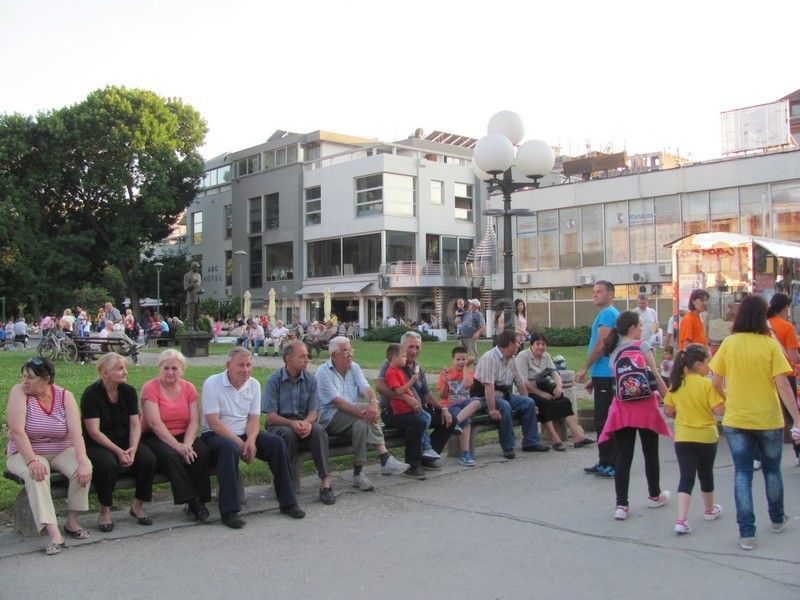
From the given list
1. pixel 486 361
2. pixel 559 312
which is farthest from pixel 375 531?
pixel 559 312

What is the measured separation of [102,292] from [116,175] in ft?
27.1

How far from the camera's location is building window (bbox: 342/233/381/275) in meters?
51.7

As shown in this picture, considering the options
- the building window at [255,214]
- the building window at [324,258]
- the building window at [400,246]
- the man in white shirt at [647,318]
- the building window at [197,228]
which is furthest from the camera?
the building window at [197,228]

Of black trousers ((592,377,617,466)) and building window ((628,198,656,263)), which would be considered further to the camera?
building window ((628,198,656,263))

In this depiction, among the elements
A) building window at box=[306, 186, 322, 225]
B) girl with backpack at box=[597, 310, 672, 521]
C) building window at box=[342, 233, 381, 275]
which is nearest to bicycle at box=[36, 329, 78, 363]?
girl with backpack at box=[597, 310, 672, 521]

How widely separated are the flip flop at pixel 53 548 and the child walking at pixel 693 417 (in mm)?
4271

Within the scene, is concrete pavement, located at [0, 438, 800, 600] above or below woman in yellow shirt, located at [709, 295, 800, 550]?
below

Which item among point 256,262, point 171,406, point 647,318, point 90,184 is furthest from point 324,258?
point 171,406

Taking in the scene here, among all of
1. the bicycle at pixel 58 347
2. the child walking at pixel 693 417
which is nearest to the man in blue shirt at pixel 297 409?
the child walking at pixel 693 417

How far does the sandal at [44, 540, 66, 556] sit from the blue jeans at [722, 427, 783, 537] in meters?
4.58

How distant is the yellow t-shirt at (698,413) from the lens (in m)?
5.91

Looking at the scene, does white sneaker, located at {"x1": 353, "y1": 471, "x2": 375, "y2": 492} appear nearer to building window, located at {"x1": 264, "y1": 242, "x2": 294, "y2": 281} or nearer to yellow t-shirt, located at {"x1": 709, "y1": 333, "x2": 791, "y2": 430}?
yellow t-shirt, located at {"x1": 709, "y1": 333, "x2": 791, "y2": 430}

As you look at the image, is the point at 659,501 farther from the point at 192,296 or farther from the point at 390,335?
the point at 390,335

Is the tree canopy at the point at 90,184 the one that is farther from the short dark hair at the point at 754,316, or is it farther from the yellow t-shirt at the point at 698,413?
the short dark hair at the point at 754,316
